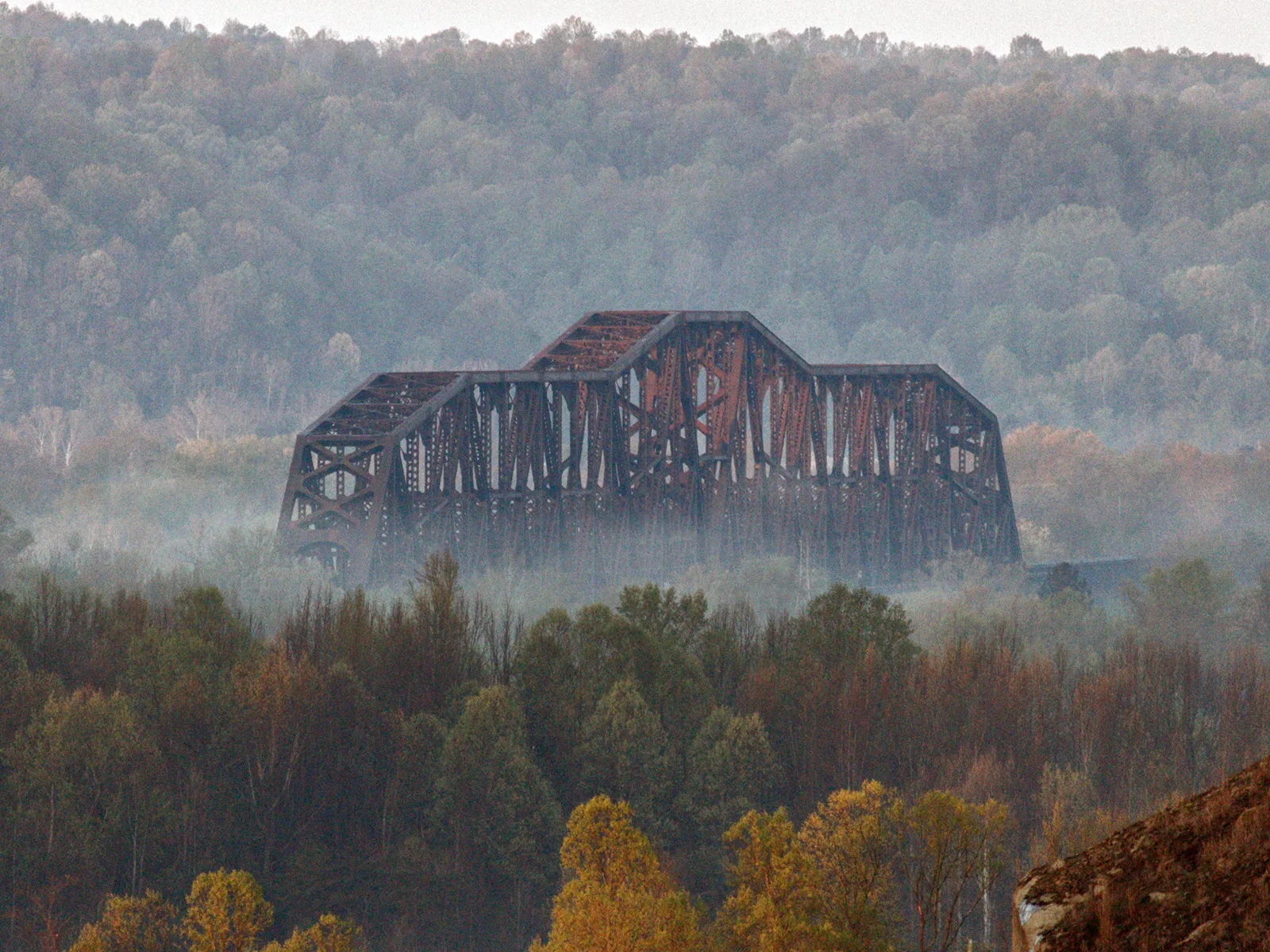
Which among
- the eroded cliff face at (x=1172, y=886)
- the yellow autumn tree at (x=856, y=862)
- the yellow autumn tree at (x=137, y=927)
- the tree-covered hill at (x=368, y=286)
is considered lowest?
the yellow autumn tree at (x=137, y=927)

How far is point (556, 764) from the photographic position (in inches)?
1550

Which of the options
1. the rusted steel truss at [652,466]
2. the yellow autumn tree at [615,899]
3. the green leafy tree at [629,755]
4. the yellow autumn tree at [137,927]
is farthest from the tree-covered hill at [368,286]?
the yellow autumn tree at [615,899]

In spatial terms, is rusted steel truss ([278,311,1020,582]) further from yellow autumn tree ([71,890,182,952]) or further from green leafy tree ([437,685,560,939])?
yellow autumn tree ([71,890,182,952])

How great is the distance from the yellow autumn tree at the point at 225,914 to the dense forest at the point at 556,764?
112 mm

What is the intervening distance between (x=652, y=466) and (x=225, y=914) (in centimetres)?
4727

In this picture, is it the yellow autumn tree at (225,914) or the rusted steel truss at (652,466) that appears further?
the rusted steel truss at (652,466)

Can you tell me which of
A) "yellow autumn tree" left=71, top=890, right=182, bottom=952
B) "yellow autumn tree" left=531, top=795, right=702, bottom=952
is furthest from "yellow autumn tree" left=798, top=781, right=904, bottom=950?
"yellow autumn tree" left=71, top=890, right=182, bottom=952

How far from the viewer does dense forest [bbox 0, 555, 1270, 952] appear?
92.1ft

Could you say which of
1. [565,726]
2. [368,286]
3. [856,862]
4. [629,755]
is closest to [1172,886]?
[856,862]

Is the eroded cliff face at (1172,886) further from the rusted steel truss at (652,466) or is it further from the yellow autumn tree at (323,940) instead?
the rusted steel truss at (652,466)

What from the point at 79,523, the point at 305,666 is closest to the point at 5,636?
the point at 305,666

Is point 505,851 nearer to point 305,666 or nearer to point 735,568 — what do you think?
point 305,666

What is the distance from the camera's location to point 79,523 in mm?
87500

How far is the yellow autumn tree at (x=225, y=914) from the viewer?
25.1 m
